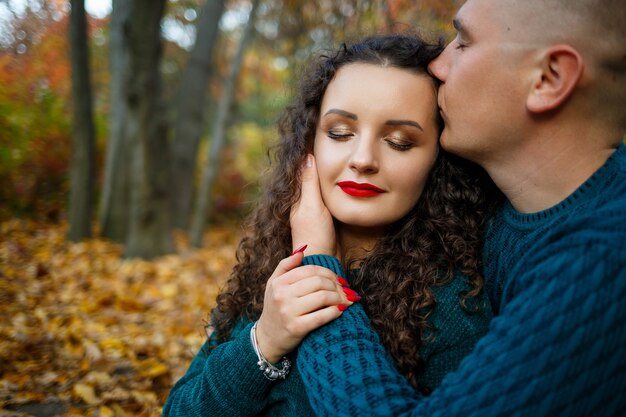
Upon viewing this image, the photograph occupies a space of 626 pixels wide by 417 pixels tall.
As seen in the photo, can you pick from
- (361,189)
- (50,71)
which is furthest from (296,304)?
(50,71)

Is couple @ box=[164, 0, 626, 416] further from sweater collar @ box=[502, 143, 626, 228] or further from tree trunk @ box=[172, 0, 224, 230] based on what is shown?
tree trunk @ box=[172, 0, 224, 230]

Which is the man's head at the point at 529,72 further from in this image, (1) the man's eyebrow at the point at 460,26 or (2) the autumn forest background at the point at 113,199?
(2) the autumn forest background at the point at 113,199

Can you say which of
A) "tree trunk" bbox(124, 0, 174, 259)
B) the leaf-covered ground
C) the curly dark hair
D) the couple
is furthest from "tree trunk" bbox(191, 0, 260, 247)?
the couple

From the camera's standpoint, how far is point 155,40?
18.6ft

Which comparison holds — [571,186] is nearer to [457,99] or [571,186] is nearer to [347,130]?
[457,99]

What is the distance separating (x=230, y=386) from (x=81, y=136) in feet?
20.4

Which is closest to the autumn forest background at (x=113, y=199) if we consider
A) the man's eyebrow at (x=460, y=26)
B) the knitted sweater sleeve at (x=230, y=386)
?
the man's eyebrow at (x=460, y=26)

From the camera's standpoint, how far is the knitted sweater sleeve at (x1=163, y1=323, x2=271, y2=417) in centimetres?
166

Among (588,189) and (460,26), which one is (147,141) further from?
(588,189)

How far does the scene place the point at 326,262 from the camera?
167cm

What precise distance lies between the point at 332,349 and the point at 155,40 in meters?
5.24

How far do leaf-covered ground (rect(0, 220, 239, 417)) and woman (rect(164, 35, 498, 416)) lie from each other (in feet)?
2.47

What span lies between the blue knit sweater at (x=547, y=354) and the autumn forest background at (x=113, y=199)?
1.27m

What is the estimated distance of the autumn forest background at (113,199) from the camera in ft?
9.94
